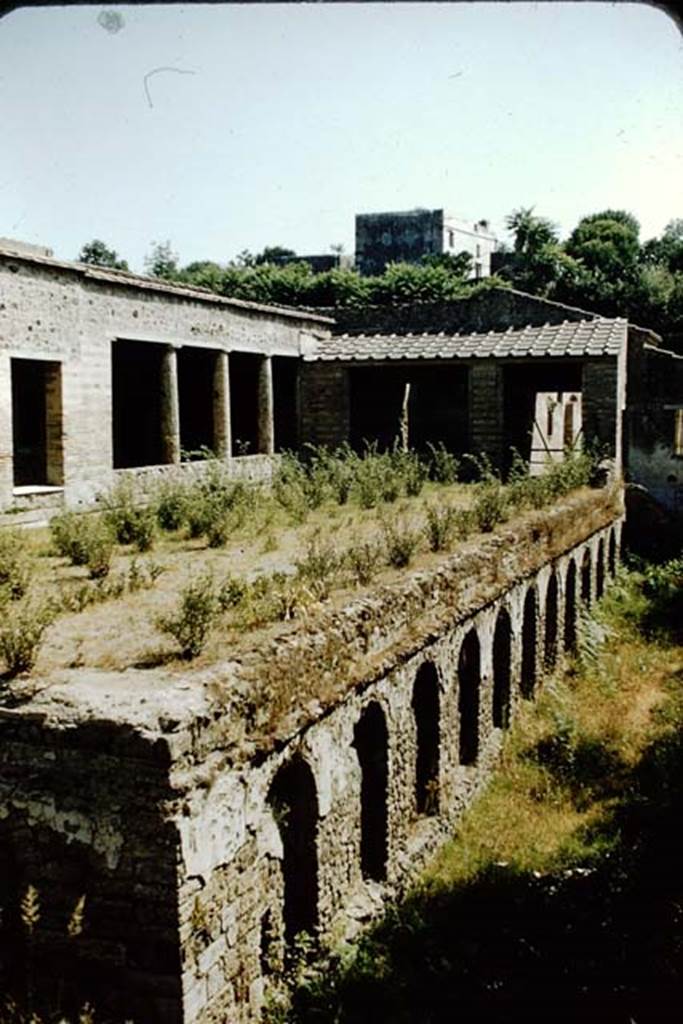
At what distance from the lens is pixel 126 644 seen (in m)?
6.76

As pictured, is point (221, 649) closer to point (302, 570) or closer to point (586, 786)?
point (302, 570)

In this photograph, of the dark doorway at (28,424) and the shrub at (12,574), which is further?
the dark doorway at (28,424)

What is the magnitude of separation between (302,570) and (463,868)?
10.4ft

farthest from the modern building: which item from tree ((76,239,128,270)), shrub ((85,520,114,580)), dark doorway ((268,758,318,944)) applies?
dark doorway ((268,758,318,944))

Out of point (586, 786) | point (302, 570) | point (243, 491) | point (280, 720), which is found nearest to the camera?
point (280, 720)

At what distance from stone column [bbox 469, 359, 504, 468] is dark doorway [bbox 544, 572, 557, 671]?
5876mm

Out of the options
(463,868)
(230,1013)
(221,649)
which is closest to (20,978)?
(230,1013)

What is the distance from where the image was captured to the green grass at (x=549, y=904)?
22.3ft

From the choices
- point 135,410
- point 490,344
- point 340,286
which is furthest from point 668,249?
point 135,410

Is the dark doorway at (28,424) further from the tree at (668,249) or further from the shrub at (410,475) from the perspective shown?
the tree at (668,249)

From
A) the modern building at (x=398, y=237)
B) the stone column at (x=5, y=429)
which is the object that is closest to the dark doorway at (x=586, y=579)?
the stone column at (x=5, y=429)

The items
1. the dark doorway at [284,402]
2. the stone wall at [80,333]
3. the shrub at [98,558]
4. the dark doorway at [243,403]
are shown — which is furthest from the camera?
the dark doorway at [284,402]

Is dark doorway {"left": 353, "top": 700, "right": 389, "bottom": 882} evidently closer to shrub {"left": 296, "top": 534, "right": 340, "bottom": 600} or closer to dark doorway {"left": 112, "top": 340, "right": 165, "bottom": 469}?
shrub {"left": 296, "top": 534, "right": 340, "bottom": 600}

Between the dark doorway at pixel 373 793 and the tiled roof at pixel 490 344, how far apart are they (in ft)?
40.6
